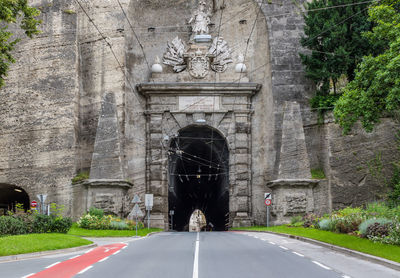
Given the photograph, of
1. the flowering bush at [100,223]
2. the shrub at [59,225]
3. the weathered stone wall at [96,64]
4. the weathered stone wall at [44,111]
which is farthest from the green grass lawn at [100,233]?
the weathered stone wall at [96,64]

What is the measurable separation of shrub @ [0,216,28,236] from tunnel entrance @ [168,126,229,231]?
16045 millimetres

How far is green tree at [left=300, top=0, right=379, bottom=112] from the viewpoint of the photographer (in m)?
28.5

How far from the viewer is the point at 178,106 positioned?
33.1 meters

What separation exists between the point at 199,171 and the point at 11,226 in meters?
27.0

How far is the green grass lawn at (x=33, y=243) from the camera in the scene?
14.2m

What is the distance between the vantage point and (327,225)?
68.9 ft

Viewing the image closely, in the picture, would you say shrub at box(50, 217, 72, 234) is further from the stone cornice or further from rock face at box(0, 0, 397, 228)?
the stone cornice

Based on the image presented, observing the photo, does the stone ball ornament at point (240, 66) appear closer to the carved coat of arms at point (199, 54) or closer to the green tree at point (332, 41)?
the carved coat of arms at point (199, 54)

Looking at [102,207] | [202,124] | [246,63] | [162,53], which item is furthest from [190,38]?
[102,207]

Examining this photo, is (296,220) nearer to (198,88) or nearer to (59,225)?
(198,88)

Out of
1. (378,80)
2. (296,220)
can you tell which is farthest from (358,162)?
(378,80)

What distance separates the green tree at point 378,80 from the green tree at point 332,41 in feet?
21.3

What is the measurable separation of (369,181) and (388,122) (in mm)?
3562

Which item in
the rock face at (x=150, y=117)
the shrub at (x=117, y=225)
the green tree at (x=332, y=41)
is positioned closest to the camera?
the shrub at (x=117, y=225)
